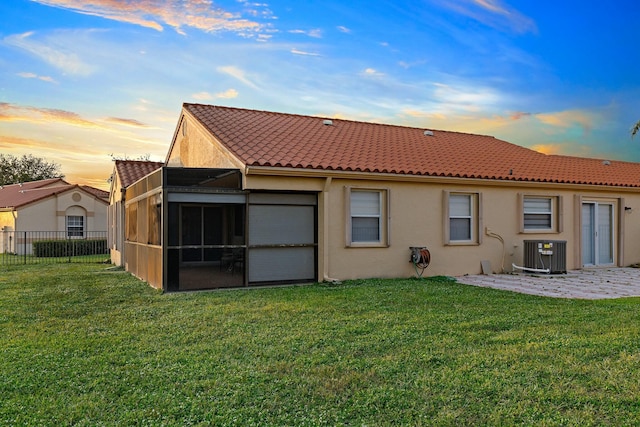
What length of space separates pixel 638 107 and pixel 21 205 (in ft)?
102

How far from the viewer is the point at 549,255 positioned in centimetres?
1394

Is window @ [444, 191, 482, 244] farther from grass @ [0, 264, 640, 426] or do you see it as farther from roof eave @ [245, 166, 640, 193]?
grass @ [0, 264, 640, 426]

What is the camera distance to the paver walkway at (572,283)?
1061 centimetres

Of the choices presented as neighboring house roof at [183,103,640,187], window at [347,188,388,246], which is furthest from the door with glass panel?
window at [347,188,388,246]

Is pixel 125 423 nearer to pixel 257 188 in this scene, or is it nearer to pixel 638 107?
pixel 257 188

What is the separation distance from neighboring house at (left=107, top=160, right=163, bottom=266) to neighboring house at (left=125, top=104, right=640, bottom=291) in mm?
1427

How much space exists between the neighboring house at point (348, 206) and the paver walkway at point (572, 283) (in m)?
0.69

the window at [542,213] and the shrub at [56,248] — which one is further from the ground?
the window at [542,213]

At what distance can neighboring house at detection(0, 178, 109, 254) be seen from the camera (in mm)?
29438

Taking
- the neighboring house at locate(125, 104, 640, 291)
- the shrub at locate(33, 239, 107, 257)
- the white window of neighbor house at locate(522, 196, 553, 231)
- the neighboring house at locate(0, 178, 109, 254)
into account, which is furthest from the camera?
the neighboring house at locate(0, 178, 109, 254)

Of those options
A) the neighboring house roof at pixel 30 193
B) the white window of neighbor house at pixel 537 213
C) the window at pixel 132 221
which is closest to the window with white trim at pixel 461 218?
the white window of neighbor house at pixel 537 213

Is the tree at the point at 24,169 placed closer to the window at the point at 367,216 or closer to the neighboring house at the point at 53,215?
the neighboring house at the point at 53,215

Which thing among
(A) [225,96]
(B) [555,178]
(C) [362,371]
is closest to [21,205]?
(A) [225,96]

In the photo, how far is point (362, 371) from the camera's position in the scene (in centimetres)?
511
